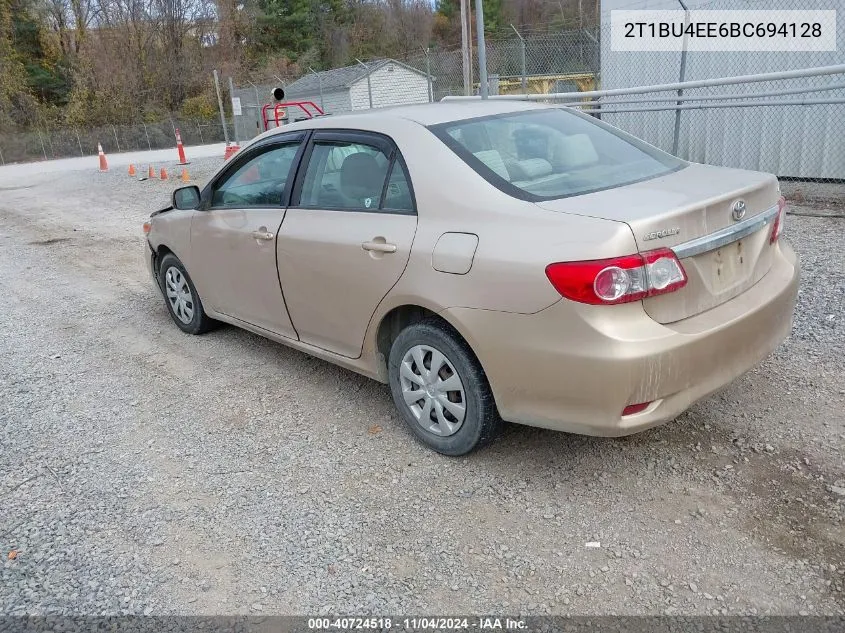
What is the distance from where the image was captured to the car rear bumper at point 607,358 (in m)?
2.60

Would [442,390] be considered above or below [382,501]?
above

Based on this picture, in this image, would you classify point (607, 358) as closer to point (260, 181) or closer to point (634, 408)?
point (634, 408)

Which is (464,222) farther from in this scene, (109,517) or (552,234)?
(109,517)

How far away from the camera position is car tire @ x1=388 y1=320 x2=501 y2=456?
121 inches

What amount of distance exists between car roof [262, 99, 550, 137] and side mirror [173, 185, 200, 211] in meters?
1.22

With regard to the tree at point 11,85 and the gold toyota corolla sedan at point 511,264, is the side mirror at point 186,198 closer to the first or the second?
the gold toyota corolla sedan at point 511,264

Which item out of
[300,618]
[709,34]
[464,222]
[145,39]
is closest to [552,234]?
[464,222]

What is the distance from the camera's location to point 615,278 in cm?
257

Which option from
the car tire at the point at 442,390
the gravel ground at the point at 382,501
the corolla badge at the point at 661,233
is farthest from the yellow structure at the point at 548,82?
the corolla badge at the point at 661,233

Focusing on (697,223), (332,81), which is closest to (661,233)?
(697,223)

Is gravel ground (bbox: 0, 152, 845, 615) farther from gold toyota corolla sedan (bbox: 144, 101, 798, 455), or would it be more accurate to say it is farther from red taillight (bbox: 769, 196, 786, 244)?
red taillight (bbox: 769, 196, 786, 244)

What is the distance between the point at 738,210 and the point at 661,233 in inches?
21.7

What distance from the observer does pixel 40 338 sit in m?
5.62

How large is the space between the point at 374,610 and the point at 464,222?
161 cm
